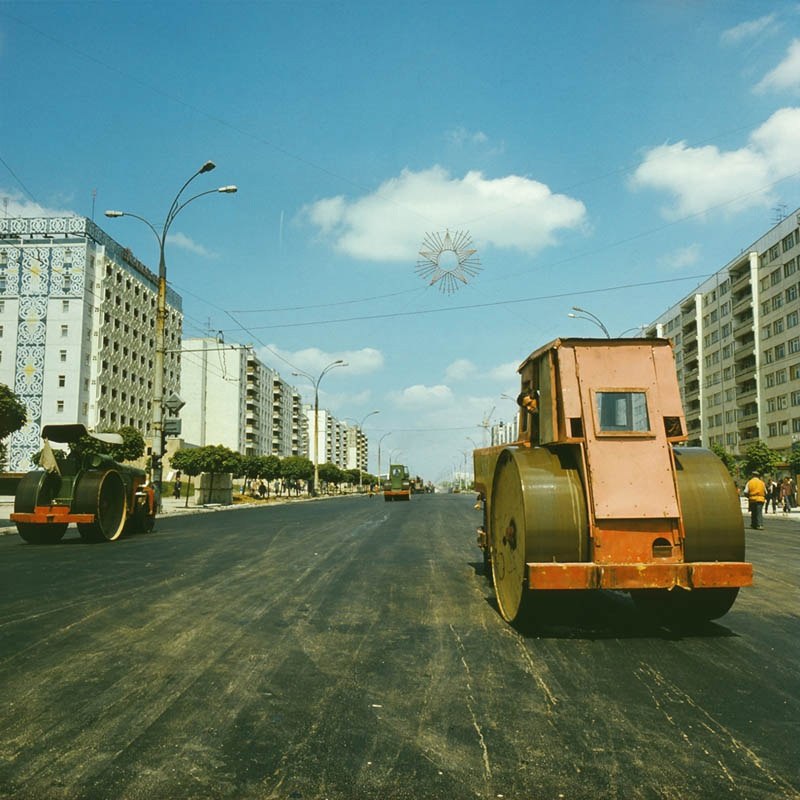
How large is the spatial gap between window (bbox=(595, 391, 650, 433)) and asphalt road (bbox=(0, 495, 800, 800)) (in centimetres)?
175

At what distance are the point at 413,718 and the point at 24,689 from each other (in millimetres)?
2513

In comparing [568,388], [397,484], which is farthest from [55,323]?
[568,388]

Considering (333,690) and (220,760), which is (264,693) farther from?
(220,760)

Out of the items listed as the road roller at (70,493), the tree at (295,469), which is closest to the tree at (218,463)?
the tree at (295,469)

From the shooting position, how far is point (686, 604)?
639cm

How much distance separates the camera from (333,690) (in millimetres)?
4598

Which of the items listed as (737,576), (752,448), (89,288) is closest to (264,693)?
(737,576)

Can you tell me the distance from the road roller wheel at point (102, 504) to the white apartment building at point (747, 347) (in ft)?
205

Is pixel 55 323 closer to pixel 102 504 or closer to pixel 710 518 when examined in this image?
pixel 102 504

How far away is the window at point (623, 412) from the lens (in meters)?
6.08

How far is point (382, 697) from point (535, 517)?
1968 mm

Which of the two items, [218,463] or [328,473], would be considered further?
[328,473]

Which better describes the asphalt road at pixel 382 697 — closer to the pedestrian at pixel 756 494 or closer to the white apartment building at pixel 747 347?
the pedestrian at pixel 756 494

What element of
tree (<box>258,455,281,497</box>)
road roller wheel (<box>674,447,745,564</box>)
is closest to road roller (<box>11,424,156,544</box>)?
road roller wheel (<box>674,447,745,564</box>)
